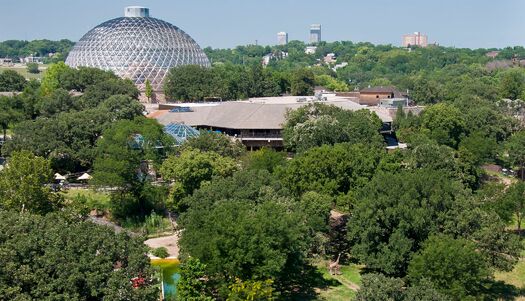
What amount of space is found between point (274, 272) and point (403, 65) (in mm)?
160368

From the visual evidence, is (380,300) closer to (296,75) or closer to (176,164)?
(176,164)

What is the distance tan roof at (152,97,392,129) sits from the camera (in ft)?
206

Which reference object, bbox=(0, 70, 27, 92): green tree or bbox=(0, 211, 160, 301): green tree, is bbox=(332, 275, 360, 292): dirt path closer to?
bbox=(0, 211, 160, 301): green tree

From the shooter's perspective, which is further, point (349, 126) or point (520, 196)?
point (349, 126)

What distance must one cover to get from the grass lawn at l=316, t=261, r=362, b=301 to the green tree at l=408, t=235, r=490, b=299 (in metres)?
3.87

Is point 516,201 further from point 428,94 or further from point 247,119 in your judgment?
point 428,94

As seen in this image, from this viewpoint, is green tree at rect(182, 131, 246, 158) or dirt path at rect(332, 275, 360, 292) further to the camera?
green tree at rect(182, 131, 246, 158)

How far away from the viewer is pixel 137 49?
100312mm

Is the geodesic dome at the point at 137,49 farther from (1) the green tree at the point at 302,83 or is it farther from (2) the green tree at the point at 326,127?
(2) the green tree at the point at 326,127

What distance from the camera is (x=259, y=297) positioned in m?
28.2

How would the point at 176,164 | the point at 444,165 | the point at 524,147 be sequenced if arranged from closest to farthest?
the point at 176,164 → the point at 444,165 → the point at 524,147

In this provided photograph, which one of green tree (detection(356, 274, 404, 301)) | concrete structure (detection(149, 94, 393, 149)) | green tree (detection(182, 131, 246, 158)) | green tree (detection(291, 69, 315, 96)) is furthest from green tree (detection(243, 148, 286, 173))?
green tree (detection(291, 69, 315, 96))

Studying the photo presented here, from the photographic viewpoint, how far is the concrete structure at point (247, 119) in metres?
62.4

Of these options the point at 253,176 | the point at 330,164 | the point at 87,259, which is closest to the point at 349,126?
the point at 330,164
